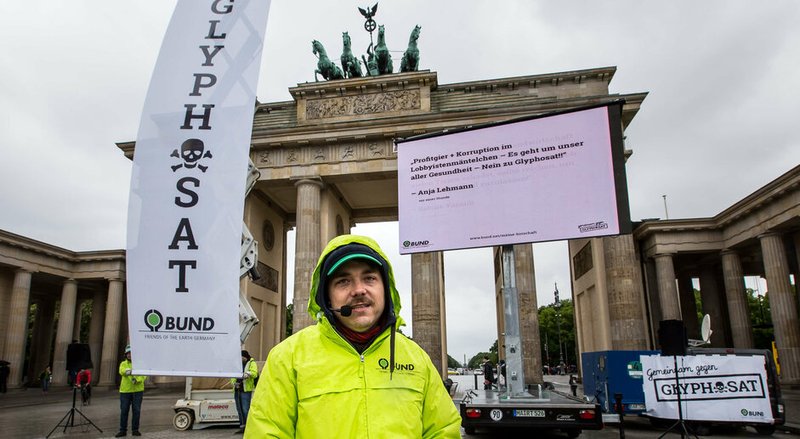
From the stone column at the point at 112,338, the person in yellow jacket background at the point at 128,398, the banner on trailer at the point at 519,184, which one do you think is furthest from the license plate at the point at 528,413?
the stone column at the point at 112,338

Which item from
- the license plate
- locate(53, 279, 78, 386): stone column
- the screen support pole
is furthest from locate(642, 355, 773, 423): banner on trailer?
locate(53, 279, 78, 386): stone column

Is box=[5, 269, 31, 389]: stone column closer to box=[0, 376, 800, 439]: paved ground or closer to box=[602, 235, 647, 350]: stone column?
box=[0, 376, 800, 439]: paved ground

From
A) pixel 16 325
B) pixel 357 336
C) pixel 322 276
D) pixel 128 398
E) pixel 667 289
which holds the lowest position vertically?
pixel 128 398

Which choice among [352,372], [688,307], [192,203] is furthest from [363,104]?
[352,372]

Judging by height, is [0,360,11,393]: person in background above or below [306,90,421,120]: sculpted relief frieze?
below

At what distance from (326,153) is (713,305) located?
88.8 feet

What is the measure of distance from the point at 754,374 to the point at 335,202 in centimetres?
2422

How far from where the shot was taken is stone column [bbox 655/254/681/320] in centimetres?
3002

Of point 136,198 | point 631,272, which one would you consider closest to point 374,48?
point 631,272

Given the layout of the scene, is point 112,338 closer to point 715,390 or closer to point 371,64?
point 371,64

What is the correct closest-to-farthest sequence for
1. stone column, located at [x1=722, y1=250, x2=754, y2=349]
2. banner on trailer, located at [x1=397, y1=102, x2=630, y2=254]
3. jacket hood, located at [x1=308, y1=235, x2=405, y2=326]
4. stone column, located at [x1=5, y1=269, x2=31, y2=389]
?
1. jacket hood, located at [x1=308, y1=235, x2=405, y2=326]
2. banner on trailer, located at [x1=397, y1=102, x2=630, y2=254]
3. stone column, located at [x1=722, y1=250, x2=754, y2=349]
4. stone column, located at [x1=5, y1=269, x2=31, y2=389]

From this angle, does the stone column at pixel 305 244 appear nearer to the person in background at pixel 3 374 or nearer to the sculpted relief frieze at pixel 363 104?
the sculpted relief frieze at pixel 363 104

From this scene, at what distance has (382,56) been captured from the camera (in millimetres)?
30391

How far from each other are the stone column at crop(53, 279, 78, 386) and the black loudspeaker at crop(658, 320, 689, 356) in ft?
121
